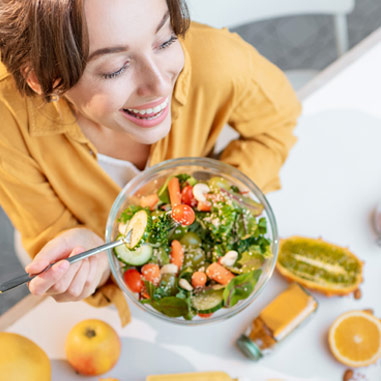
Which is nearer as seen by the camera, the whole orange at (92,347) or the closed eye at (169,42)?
the closed eye at (169,42)

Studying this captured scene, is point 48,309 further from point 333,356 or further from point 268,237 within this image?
point 333,356

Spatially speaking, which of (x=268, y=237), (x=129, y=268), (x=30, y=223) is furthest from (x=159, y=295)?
(x=30, y=223)

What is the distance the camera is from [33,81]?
2.58 ft

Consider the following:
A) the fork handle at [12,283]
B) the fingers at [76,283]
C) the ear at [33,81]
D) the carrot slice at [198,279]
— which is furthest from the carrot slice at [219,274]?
the ear at [33,81]

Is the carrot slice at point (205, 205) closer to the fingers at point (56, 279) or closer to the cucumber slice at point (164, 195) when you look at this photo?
the cucumber slice at point (164, 195)

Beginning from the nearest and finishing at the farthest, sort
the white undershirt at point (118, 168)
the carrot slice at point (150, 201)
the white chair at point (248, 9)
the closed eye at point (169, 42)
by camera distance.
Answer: the closed eye at point (169, 42) → the carrot slice at point (150, 201) → the white undershirt at point (118, 168) → the white chair at point (248, 9)

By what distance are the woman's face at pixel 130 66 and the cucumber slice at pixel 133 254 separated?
20 cm

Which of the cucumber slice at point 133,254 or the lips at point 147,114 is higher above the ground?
the lips at point 147,114

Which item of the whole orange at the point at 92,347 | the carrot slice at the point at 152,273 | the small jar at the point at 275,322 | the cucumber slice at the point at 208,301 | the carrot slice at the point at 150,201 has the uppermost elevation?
the carrot slice at the point at 150,201

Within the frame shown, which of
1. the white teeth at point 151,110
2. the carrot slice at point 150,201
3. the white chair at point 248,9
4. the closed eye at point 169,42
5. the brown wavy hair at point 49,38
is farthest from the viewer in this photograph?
the white chair at point 248,9

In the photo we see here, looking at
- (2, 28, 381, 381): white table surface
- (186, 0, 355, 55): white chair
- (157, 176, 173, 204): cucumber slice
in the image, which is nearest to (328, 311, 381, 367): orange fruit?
(2, 28, 381, 381): white table surface

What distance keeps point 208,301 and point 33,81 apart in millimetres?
483

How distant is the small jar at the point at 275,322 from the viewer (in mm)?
988

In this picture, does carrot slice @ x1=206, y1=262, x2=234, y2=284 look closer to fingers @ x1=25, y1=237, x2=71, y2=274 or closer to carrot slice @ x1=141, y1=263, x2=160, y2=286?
carrot slice @ x1=141, y1=263, x2=160, y2=286
